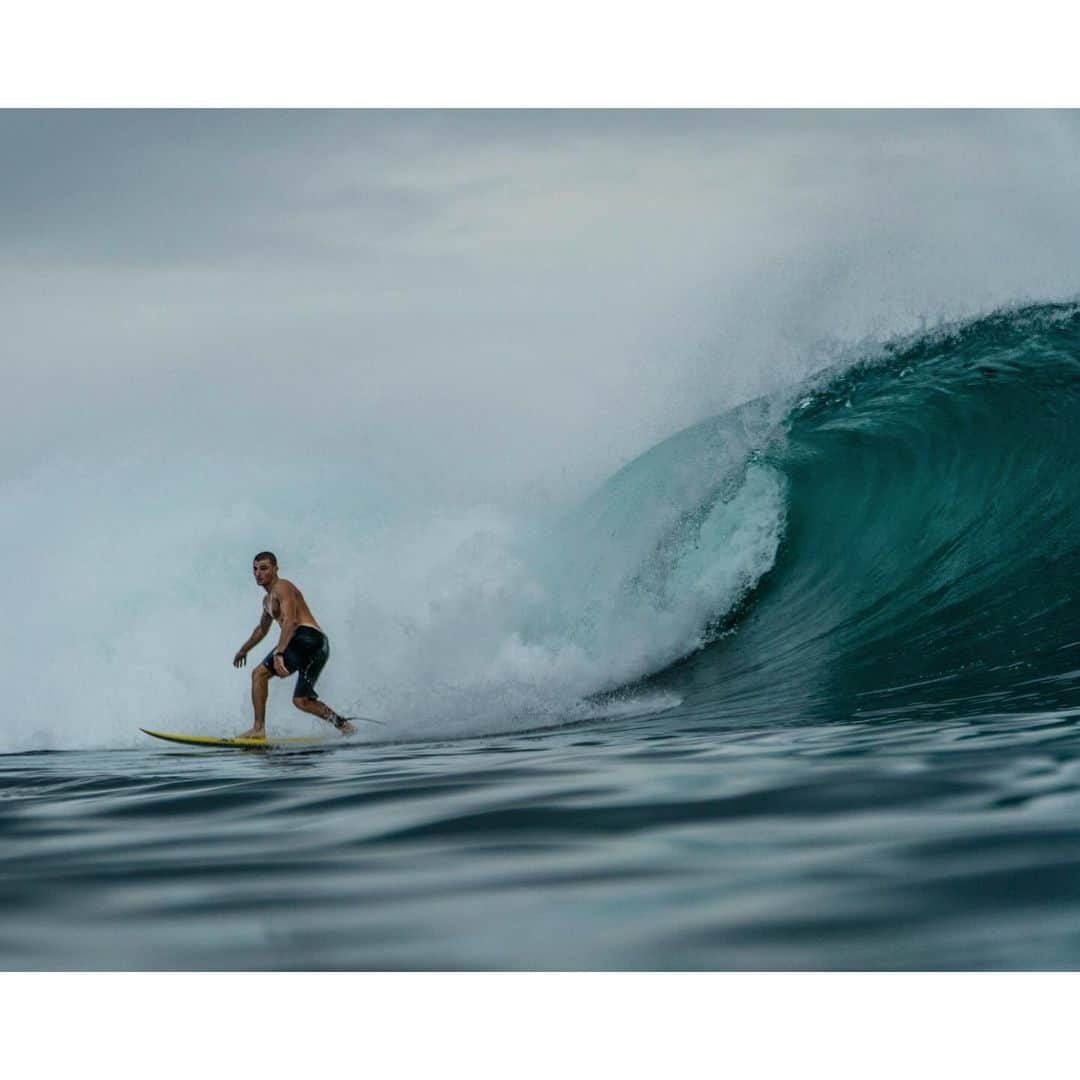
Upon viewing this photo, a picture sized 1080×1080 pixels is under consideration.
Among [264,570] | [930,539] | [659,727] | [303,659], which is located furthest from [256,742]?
[930,539]

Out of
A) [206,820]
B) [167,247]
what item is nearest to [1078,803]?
[206,820]

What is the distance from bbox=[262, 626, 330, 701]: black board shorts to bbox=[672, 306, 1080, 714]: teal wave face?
165 cm

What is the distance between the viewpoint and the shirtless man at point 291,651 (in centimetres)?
576

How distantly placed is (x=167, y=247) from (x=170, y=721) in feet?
9.63

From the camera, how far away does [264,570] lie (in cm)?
586

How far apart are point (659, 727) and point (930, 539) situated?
2.56m

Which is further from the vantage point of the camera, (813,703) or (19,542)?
(19,542)

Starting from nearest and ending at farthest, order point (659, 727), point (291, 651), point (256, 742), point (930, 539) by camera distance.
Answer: point (659, 727) < point (256, 742) < point (291, 651) < point (930, 539)

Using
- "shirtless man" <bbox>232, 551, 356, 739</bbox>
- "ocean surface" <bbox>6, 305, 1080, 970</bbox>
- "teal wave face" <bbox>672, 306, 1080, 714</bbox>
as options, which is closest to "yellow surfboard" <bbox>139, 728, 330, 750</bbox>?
"shirtless man" <bbox>232, 551, 356, 739</bbox>

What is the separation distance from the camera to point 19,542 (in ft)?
30.1

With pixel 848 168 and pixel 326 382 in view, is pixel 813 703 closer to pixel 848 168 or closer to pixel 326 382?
pixel 848 168

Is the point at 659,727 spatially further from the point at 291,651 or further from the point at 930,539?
the point at 930,539

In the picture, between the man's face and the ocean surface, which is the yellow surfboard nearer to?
the ocean surface

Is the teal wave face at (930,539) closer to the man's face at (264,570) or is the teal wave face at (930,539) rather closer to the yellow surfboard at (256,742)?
the yellow surfboard at (256,742)
